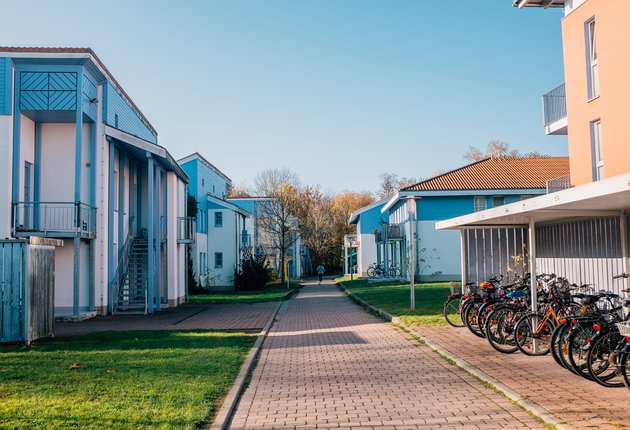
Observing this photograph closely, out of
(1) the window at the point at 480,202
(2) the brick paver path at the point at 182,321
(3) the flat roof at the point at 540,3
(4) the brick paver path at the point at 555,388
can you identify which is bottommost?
(2) the brick paver path at the point at 182,321

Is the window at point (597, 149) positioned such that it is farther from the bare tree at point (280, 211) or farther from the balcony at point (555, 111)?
the bare tree at point (280, 211)

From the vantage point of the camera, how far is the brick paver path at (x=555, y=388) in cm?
635

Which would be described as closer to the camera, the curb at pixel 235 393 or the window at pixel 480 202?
the curb at pixel 235 393

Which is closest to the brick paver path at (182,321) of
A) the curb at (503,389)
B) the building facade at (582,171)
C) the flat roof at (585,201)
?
the curb at (503,389)

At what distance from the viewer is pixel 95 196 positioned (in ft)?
67.8

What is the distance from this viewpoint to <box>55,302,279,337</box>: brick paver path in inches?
662

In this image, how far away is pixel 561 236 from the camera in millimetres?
13773

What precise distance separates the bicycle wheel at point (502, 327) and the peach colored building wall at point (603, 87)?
775 cm

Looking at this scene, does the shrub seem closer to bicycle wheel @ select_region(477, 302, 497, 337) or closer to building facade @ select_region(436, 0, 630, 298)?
building facade @ select_region(436, 0, 630, 298)

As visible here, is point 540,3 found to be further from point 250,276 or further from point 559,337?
point 250,276

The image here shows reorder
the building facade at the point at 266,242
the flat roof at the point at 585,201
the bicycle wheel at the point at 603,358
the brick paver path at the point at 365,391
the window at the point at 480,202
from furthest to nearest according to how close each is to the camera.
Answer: the building facade at the point at 266,242, the window at the point at 480,202, the bicycle wheel at the point at 603,358, the flat roof at the point at 585,201, the brick paver path at the point at 365,391

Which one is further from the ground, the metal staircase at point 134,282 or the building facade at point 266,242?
the building facade at point 266,242

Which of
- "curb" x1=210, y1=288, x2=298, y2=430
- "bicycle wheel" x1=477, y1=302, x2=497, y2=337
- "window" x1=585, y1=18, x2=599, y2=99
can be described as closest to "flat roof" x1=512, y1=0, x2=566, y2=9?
"window" x1=585, y1=18, x2=599, y2=99

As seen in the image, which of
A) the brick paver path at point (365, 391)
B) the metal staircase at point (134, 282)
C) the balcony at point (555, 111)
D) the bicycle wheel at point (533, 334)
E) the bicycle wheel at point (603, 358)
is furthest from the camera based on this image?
the metal staircase at point (134, 282)
